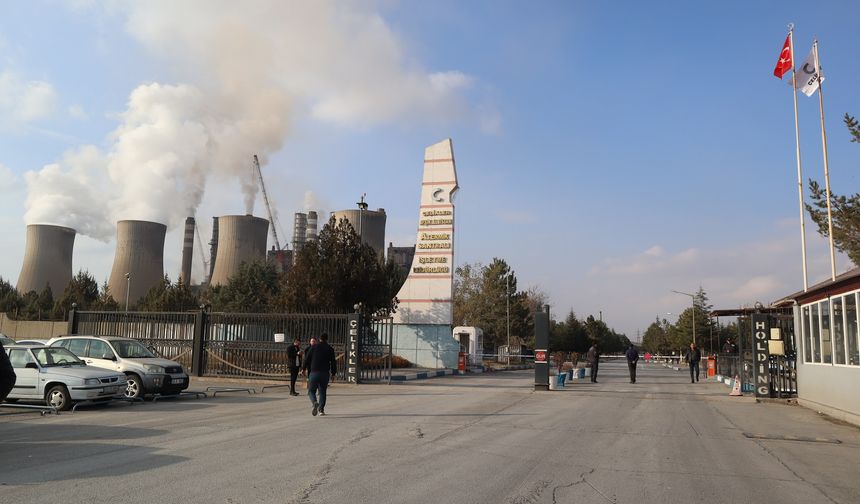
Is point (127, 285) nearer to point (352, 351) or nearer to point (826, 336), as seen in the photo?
point (352, 351)

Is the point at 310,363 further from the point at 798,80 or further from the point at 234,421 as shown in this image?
the point at 798,80

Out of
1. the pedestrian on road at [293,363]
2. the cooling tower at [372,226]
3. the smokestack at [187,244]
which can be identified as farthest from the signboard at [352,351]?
the smokestack at [187,244]

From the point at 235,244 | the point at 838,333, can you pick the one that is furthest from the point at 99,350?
the point at 235,244

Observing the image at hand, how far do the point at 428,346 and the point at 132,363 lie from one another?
20.0 metres

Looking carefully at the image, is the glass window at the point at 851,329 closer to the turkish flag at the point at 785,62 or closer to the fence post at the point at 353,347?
the turkish flag at the point at 785,62

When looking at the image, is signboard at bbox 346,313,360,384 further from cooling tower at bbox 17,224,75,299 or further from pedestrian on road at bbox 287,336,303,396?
cooling tower at bbox 17,224,75,299

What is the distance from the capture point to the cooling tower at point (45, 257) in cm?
6538

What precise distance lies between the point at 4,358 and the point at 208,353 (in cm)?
1607

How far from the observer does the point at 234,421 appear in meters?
12.0

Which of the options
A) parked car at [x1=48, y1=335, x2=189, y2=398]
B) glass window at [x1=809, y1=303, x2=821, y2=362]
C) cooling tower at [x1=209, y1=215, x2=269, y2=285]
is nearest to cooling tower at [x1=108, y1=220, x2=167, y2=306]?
cooling tower at [x1=209, y1=215, x2=269, y2=285]

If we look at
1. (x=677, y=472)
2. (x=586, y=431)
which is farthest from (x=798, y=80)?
(x=677, y=472)

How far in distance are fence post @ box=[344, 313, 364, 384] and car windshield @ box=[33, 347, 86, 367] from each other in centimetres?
921

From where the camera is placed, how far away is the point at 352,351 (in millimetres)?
22250

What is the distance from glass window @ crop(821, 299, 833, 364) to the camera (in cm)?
1437
